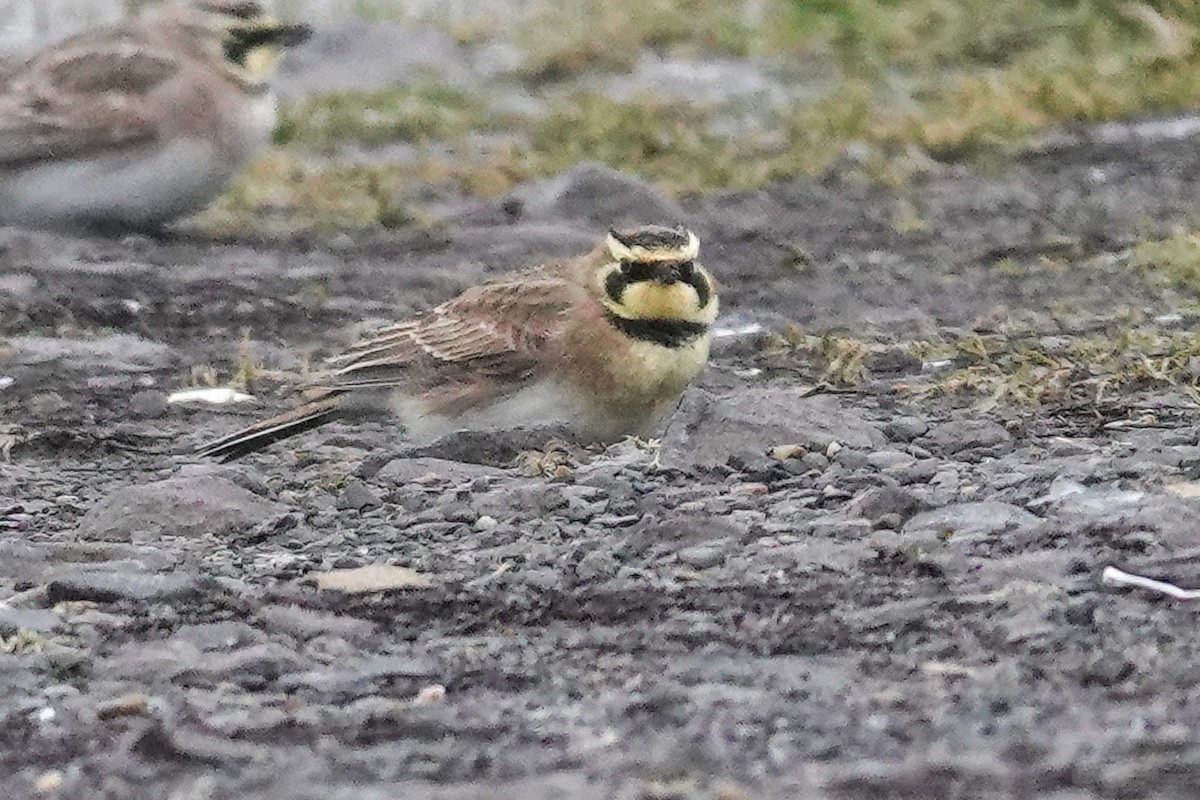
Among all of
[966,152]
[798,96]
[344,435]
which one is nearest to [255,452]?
[344,435]

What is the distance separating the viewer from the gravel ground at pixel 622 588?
383 centimetres

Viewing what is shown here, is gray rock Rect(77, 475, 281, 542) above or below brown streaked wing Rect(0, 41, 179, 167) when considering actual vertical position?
above

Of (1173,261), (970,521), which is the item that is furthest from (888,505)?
(1173,261)

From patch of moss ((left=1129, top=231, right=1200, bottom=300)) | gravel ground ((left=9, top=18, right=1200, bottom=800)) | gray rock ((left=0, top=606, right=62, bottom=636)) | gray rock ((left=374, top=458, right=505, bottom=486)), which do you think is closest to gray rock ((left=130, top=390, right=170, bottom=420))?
gravel ground ((left=9, top=18, right=1200, bottom=800))

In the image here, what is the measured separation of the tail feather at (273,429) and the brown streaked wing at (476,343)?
0.09m

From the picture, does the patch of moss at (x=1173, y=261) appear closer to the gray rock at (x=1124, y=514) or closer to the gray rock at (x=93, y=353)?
the gray rock at (x=1124, y=514)

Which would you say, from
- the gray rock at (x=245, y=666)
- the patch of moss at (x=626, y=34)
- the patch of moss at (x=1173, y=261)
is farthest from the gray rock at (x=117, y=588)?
the patch of moss at (x=626, y=34)

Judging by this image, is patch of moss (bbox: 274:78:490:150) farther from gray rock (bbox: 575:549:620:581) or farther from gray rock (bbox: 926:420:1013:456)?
gray rock (bbox: 575:549:620:581)

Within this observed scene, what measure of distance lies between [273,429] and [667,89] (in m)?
6.87

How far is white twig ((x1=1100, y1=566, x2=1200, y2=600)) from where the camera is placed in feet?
14.9

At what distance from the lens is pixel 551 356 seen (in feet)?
22.1

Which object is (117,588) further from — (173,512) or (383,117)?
(383,117)

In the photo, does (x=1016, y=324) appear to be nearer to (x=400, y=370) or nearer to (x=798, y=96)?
(x=400, y=370)

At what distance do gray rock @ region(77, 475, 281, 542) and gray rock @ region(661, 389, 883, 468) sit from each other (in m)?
1.08
